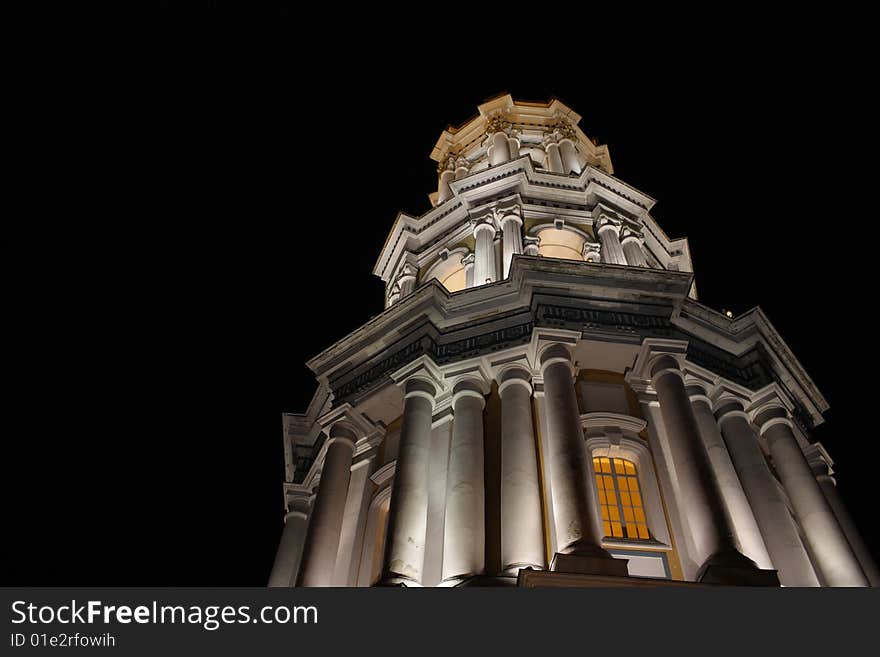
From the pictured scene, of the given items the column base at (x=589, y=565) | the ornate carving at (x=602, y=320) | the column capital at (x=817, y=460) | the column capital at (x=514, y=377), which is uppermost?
the ornate carving at (x=602, y=320)

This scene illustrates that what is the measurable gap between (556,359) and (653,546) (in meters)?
6.40

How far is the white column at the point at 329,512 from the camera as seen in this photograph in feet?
77.4

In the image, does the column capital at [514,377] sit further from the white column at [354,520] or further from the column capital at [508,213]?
the column capital at [508,213]

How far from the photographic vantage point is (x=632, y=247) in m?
34.4

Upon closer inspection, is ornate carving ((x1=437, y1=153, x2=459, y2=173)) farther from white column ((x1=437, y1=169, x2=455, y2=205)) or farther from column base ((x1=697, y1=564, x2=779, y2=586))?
column base ((x1=697, y1=564, x2=779, y2=586))

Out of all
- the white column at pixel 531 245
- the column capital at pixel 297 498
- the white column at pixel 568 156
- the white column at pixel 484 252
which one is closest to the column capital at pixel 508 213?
the white column at pixel 484 252

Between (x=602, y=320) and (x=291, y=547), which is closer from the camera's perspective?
(x=602, y=320)

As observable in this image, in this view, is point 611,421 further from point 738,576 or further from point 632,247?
point 632,247

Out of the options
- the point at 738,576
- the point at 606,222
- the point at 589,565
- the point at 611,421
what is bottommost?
the point at 589,565

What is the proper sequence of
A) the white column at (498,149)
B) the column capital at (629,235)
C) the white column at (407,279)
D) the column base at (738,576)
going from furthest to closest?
1. the white column at (498,149)
2. the white column at (407,279)
3. the column capital at (629,235)
4. the column base at (738,576)

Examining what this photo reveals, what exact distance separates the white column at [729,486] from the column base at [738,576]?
201cm

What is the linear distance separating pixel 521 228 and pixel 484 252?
7.67 ft

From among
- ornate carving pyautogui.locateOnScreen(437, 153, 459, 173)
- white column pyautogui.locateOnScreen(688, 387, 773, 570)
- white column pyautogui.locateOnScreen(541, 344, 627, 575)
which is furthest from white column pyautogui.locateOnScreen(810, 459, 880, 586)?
ornate carving pyautogui.locateOnScreen(437, 153, 459, 173)

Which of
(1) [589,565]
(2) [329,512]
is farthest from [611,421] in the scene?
(2) [329,512]
